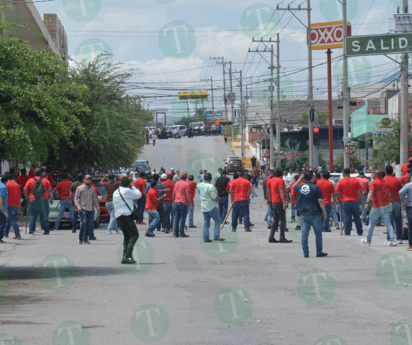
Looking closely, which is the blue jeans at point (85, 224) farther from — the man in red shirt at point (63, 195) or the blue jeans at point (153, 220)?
the man in red shirt at point (63, 195)

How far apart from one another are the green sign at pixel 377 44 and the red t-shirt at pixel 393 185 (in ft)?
17.0

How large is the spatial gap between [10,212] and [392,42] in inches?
465

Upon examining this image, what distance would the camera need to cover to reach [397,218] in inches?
669

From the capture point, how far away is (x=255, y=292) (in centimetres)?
1000

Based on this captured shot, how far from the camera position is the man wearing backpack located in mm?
20828

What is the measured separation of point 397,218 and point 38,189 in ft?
34.1

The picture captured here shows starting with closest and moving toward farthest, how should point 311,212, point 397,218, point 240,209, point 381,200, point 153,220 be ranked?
point 311,212 < point 381,200 < point 397,218 < point 153,220 < point 240,209

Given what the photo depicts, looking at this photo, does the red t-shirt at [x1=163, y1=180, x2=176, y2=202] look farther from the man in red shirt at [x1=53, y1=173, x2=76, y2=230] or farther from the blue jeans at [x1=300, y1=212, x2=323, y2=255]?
the blue jeans at [x1=300, y1=212, x2=323, y2=255]

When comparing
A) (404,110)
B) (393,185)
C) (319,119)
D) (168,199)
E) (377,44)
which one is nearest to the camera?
(393,185)

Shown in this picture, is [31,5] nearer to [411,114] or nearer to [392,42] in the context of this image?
[411,114]

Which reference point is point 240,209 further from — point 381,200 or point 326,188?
point 381,200

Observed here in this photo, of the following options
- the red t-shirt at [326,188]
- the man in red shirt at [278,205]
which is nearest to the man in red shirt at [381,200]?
the man in red shirt at [278,205]

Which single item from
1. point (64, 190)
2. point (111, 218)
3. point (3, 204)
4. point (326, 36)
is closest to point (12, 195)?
point (3, 204)

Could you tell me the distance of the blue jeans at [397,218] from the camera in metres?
16.5
